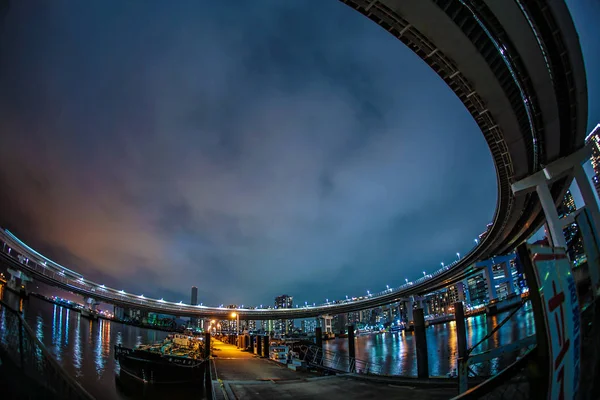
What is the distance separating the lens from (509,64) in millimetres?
20266

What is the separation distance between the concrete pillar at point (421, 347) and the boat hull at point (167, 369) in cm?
1828

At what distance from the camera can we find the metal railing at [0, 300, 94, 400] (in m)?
5.01

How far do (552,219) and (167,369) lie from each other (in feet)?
131

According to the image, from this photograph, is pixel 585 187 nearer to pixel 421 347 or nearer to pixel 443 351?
pixel 421 347

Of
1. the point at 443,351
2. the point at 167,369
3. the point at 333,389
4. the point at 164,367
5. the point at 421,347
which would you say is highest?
the point at 333,389

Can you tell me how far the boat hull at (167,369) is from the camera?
2458cm

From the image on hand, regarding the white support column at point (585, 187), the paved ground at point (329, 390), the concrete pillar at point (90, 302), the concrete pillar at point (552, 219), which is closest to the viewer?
the paved ground at point (329, 390)

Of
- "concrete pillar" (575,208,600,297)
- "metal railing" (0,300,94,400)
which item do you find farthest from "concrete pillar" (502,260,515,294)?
"metal railing" (0,300,94,400)

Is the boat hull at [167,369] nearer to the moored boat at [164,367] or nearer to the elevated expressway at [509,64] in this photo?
the moored boat at [164,367]

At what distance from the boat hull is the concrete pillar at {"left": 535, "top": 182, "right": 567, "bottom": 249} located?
35469 mm

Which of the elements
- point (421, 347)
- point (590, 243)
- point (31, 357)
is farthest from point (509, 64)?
point (31, 357)

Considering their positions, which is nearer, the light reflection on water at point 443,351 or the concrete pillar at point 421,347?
the concrete pillar at point 421,347

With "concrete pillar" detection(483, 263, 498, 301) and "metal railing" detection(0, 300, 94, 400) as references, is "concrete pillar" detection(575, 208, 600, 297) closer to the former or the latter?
"metal railing" detection(0, 300, 94, 400)

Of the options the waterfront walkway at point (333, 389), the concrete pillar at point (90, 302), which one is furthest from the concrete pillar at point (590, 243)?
the concrete pillar at point (90, 302)
